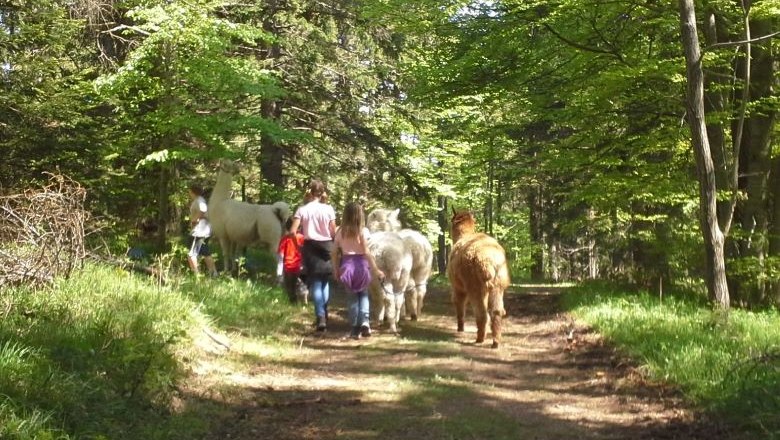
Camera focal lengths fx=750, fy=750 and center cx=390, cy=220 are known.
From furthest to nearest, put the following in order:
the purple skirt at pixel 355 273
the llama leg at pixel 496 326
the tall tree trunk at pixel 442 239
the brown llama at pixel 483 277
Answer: the tall tree trunk at pixel 442 239
the purple skirt at pixel 355 273
the llama leg at pixel 496 326
the brown llama at pixel 483 277

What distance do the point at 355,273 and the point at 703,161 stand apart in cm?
456

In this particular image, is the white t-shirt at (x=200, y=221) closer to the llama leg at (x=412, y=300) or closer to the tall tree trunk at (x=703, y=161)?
the llama leg at (x=412, y=300)

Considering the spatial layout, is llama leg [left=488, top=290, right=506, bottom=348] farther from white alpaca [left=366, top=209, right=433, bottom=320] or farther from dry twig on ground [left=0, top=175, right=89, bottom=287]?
dry twig on ground [left=0, top=175, right=89, bottom=287]

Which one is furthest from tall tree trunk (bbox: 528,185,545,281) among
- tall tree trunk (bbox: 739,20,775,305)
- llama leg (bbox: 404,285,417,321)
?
llama leg (bbox: 404,285,417,321)

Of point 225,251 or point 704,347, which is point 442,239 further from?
point 704,347

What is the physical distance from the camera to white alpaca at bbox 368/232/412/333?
1068 centimetres

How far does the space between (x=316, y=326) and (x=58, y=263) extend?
12.2 ft

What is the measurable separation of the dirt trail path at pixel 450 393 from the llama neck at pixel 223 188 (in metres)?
5.38

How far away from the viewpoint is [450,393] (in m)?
6.88

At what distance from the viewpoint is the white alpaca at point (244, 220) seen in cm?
1420

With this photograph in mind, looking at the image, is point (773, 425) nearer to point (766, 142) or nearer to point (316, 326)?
point (316, 326)

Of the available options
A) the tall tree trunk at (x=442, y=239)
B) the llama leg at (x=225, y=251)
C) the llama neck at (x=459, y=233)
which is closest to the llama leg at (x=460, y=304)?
the llama neck at (x=459, y=233)

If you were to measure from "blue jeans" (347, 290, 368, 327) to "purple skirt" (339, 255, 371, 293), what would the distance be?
0.39ft

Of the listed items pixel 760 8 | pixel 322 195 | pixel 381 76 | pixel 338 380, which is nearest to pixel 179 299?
pixel 338 380
